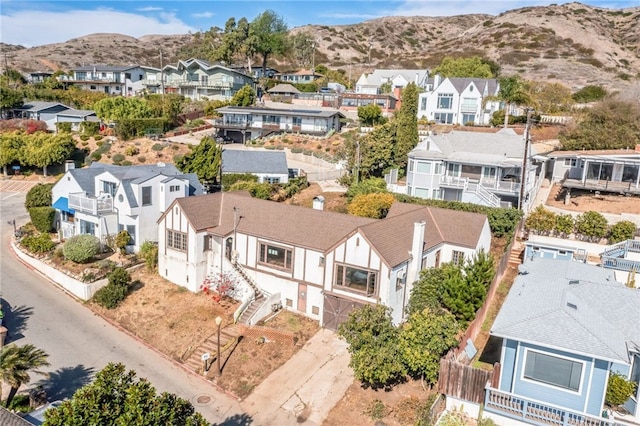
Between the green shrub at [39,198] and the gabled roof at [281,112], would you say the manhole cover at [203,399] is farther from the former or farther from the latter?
the gabled roof at [281,112]

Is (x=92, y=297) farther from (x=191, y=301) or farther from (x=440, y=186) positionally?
(x=440, y=186)

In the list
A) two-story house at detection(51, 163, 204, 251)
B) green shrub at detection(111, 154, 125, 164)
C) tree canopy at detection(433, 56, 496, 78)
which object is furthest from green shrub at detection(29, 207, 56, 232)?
tree canopy at detection(433, 56, 496, 78)

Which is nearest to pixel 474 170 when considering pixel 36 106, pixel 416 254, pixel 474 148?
pixel 474 148

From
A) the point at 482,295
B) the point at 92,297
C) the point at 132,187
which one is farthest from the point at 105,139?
the point at 482,295

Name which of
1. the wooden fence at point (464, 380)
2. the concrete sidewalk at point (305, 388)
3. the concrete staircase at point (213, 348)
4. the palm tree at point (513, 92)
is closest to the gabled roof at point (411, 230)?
the concrete sidewalk at point (305, 388)

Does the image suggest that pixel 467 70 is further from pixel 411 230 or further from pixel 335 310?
pixel 335 310

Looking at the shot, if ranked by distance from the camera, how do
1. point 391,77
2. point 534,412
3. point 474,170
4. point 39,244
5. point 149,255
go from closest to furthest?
point 534,412 → point 149,255 → point 39,244 → point 474,170 → point 391,77

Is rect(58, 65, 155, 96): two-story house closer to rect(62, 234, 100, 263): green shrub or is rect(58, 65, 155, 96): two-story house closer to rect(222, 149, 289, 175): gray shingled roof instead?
rect(222, 149, 289, 175): gray shingled roof
